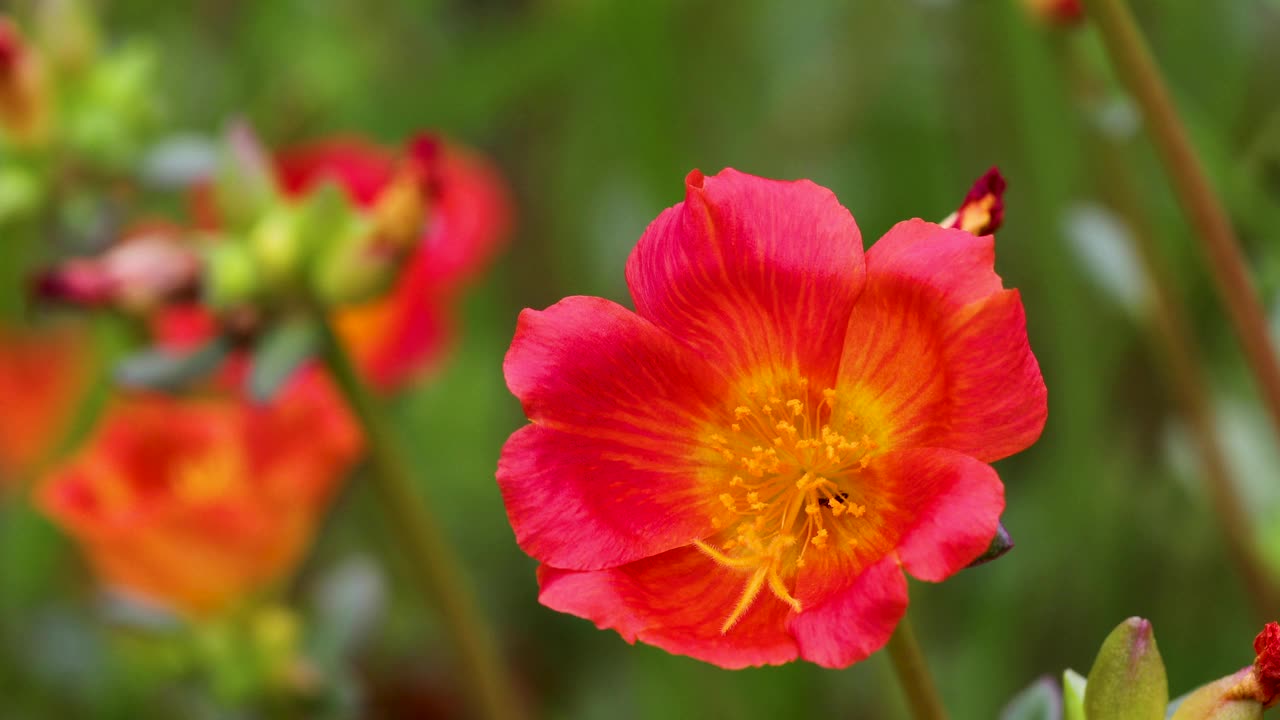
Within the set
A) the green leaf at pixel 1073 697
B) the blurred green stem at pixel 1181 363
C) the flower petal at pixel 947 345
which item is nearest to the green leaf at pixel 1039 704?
the green leaf at pixel 1073 697

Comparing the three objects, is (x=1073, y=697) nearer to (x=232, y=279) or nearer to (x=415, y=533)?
(x=415, y=533)

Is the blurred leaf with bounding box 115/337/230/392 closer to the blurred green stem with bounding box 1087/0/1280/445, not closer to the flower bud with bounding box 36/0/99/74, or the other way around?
the flower bud with bounding box 36/0/99/74

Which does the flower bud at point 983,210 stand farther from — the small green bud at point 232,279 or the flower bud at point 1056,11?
the small green bud at point 232,279

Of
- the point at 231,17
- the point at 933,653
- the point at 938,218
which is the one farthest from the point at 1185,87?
the point at 231,17

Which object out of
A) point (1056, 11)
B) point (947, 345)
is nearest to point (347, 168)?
point (1056, 11)

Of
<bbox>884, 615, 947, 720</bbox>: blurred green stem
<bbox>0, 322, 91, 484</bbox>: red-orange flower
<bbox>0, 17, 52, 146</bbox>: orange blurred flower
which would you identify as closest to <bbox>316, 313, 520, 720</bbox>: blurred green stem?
<bbox>0, 17, 52, 146</bbox>: orange blurred flower

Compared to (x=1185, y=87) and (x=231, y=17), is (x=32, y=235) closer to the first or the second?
(x=231, y=17)

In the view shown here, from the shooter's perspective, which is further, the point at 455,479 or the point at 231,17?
the point at 231,17
